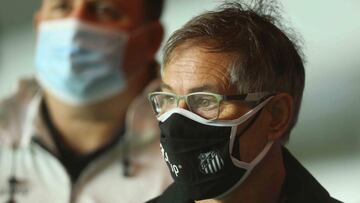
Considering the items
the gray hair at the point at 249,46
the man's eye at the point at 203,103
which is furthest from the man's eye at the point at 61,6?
the man's eye at the point at 203,103

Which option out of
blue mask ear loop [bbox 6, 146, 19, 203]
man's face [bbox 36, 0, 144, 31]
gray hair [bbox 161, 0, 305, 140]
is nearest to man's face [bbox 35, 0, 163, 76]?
man's face [bbox 36, 0, 144, 31]

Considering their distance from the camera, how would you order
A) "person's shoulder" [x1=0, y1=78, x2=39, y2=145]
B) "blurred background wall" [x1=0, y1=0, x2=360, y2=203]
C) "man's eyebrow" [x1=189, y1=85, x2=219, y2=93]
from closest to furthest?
1. "man's eyebrow" [x1=189, y1=85, x2=219, y2=93]
2. "blurred background wall" [x1=0, y1=0, x2=360, y2=203]
3. "person's shoulder" [x1=0, y1=78, x2=39, y2=145]

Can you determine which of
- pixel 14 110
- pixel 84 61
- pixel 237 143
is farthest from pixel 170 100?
pixel 14 110

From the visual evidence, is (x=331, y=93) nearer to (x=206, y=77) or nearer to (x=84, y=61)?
(x=206, y=77)

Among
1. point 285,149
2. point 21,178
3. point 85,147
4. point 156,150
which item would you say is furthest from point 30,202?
point 285,149

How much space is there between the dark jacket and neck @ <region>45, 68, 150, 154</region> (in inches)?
25.3

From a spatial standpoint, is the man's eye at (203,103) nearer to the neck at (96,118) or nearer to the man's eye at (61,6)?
the neck at (96,118)

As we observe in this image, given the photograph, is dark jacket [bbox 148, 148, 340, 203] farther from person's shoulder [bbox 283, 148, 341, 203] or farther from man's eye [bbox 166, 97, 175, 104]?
man's eye [bbox 166, 97, 175, 104]

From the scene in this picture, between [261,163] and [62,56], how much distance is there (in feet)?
2.77

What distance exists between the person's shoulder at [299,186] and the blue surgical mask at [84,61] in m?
0.74

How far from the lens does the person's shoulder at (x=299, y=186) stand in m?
1.18

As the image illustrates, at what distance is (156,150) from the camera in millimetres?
1830

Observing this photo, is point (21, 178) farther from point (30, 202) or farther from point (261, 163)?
point (261, 163)

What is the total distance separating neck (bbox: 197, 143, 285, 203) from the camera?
117cm
